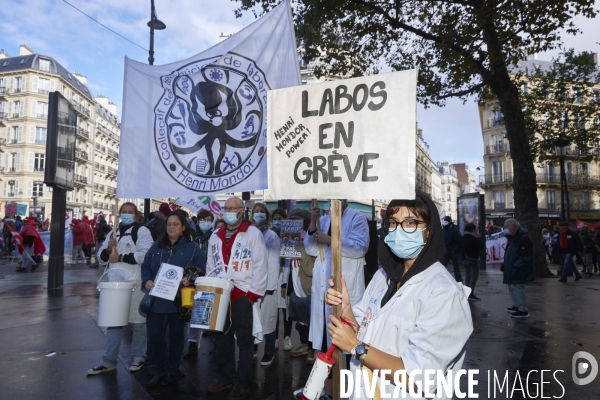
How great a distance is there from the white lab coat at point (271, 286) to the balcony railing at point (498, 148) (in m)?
57.3

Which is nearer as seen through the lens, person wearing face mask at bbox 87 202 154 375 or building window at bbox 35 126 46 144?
person wearing face mask at bbox 87 202 154 375

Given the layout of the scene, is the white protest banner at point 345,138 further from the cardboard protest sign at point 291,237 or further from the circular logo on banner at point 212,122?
the cardboard protest sign at point 291,237

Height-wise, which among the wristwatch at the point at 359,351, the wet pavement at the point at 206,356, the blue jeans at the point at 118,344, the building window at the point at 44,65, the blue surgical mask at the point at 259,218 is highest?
the building window at the point at 44,65

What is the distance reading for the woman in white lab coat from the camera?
207cm

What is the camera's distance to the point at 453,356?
207 cm

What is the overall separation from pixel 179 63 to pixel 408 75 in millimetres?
4110

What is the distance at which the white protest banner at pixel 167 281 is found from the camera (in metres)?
4.86

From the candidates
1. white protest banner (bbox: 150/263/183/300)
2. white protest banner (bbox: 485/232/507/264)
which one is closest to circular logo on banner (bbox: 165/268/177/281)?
white protest banner (bbox: 150/263/183/300)

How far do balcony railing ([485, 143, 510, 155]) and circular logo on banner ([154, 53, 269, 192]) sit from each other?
57516 mm

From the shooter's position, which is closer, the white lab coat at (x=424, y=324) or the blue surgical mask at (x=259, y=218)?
the white lab coat at (x=424, y=324)

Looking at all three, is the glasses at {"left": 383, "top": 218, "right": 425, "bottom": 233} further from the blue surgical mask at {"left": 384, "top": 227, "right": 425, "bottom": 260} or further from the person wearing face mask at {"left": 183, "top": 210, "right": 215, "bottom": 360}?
the person wearing face mask at {"left": 183, "top": 210, "right": 215, "bottom": 360}

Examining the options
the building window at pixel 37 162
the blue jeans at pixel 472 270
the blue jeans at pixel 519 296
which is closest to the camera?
the blue jeans at pixel 519 296

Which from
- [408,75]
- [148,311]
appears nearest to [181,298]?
[148,311]

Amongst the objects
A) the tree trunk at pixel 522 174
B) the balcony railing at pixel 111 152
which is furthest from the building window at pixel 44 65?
the tree trunk at pixel 522 174
